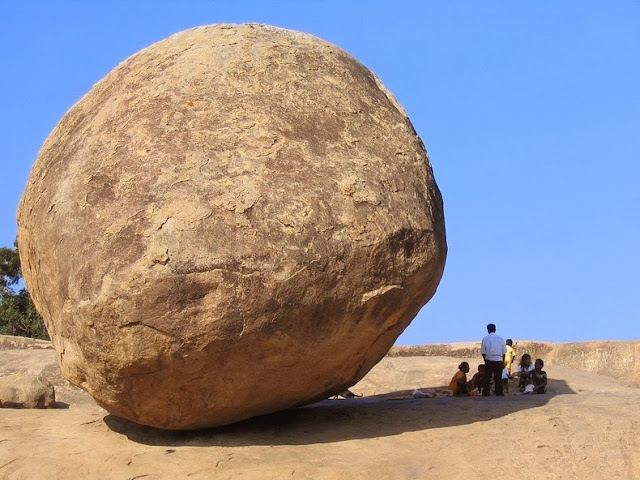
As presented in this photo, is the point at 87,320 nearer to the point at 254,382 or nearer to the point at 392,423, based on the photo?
the point at 254,382

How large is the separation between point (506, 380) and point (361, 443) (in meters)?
4.73

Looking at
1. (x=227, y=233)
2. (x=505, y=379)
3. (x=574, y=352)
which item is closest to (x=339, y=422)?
(x=227, y=233)

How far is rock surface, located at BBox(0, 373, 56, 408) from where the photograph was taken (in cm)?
714

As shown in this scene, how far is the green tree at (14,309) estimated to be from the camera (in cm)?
1873

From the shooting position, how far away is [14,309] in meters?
18.9

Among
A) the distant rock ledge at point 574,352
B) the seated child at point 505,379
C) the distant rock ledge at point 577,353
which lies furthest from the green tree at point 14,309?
the seated child at point 505,379

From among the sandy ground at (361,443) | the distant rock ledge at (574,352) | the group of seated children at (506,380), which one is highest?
the distant rock ledge at (574,352)

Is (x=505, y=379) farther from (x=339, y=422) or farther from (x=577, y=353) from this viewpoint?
(x=339, y=422)

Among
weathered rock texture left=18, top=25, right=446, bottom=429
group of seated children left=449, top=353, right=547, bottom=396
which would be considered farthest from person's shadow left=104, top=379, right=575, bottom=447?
group of seated children left=449, top=353, right=547, bottom=396

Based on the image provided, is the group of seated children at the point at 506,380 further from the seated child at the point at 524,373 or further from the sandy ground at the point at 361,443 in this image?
the sandy ground at the point at 361,443

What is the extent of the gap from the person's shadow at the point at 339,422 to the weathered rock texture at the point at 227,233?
199mm

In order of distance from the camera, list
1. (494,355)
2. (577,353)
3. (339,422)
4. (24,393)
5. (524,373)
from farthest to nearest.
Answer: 1. (577,353)
2. (524,373)
3. (494,355)
4. (24,393)
5. (339,422)

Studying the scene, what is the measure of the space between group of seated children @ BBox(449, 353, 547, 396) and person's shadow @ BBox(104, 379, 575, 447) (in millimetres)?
1618

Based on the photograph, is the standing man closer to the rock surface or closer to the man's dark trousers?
the man's dark trousers
